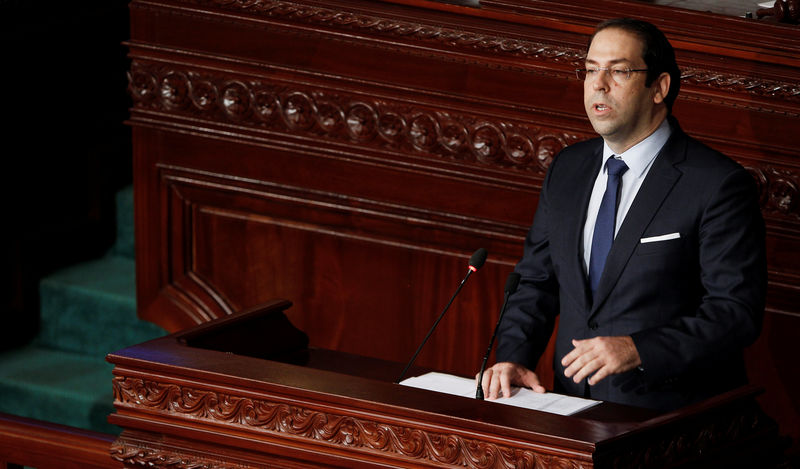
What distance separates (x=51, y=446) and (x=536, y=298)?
119cm

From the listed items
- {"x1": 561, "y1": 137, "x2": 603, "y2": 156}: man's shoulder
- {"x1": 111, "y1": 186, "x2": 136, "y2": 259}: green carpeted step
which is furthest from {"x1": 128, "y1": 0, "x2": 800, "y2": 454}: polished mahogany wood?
{"x1": 561, "y1": 137, "x2": 603, "y2": 156}: man's shoulder

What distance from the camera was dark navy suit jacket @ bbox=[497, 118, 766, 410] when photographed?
9.37ft

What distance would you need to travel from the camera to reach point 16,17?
530cm

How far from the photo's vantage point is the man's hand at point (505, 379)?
2.89 metres

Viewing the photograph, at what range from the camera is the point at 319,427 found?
2.74 meters

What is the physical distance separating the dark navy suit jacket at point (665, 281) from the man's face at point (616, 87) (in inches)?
4.9

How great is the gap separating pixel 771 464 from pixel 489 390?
2.07ft

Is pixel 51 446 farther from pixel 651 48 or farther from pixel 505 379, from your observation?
pixel 651 48

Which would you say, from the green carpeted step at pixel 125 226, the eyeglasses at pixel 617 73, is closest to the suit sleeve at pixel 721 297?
the eyeglasses at pixel 617 73

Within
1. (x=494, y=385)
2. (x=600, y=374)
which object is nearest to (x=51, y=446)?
(x=494, y=385)

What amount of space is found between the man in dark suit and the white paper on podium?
0.12 feet

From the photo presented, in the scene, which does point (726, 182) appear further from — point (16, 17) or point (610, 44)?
point (16, 17)

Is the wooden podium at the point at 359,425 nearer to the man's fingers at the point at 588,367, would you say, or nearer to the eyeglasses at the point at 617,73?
the man's fingers at the point at 588,367

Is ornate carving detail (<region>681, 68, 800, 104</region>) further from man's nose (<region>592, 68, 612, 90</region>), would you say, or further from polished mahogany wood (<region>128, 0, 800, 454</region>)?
man's nose (<region>592, 68, 612, 90</region>)
